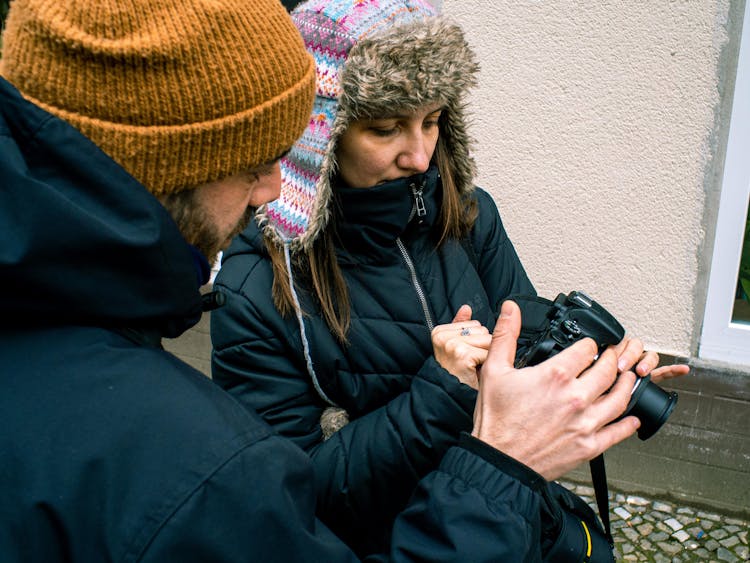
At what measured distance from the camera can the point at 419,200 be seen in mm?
1811

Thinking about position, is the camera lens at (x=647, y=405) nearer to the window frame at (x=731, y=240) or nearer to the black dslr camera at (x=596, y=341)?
the black dslr camera at (x=596, y=341)

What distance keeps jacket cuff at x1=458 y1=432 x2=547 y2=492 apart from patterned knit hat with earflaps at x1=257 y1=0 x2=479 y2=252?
0.68 m

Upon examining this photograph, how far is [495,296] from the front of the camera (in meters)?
2.00

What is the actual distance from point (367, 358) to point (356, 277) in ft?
0.67

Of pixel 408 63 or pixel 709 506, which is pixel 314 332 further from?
pixel 709 506

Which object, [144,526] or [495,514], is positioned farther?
[495,514]

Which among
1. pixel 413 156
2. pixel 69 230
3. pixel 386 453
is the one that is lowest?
pixel 386 453

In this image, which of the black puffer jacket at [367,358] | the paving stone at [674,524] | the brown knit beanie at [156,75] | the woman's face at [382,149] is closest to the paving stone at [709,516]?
the paving stone at [674,524]

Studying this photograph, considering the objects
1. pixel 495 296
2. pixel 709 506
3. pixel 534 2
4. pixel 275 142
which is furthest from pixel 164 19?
pixel 709 506

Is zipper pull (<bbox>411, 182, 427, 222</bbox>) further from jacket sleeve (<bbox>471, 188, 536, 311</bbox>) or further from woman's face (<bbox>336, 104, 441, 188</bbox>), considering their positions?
jacket sleeve (<bbox>471, 188, 536, 311</bbox>)

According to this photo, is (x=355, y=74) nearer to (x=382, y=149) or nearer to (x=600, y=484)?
(x=382, y=149)

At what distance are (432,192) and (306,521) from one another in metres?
1.10

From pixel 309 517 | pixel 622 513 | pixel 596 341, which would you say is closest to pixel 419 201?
pixel 596 341

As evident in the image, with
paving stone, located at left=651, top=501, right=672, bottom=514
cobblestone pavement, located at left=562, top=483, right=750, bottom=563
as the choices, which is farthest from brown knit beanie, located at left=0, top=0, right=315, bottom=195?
paving stone, located at left=651, top=501, right=672, bottom=514
